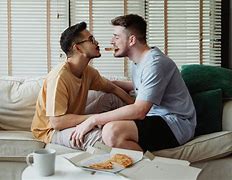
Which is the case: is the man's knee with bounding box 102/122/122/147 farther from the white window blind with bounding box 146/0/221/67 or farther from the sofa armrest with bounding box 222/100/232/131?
the white window blind with bounding box 146/0/221/67

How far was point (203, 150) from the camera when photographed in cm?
218

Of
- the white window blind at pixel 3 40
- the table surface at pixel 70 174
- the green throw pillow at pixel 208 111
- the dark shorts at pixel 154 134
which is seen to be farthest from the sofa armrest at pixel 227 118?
the white window blind at pixel 3 40

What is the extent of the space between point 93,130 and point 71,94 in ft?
1.09

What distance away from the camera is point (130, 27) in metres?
2.42

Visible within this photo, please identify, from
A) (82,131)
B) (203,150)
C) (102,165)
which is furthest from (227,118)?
(102,165)

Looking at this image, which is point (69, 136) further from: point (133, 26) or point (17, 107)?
point (133, 26)

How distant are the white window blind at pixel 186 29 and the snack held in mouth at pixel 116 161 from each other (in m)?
1.97

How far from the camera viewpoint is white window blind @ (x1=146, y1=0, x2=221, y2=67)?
344 centimetres

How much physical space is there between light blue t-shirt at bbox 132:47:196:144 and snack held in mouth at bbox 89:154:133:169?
0.60 m

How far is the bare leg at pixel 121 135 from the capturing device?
204cm

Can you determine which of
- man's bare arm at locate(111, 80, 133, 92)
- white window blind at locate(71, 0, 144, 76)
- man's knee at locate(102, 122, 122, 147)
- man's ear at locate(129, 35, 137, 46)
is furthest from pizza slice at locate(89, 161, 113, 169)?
white window blind at locate(71, 0, 144, 76)

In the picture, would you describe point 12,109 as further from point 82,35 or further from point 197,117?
point 197,117

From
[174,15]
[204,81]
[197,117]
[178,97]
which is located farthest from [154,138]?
[174,15]

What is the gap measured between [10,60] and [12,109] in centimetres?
79
